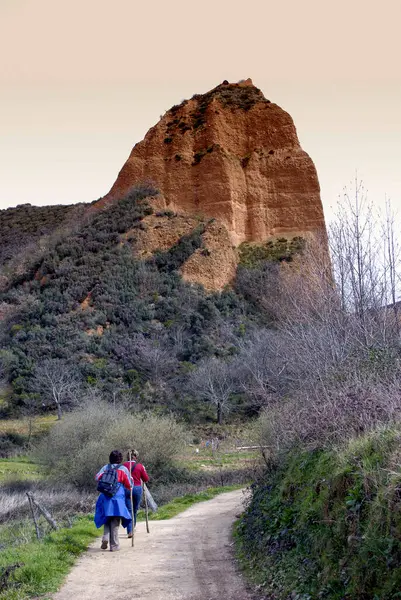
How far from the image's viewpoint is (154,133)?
63.9 meters

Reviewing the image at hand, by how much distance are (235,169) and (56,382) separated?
27987 mm

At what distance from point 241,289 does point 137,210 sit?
11804 millimetres

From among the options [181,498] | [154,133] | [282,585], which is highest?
[154,133]

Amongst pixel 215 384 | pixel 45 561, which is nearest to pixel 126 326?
pixel 215 384

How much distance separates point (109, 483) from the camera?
9820 mm

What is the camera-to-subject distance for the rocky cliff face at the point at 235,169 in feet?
193

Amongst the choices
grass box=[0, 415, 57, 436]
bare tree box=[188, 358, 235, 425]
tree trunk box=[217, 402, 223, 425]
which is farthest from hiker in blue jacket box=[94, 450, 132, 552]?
tree trunk box=[217, 402, 223, 425]

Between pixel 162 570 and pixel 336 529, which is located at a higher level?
pixel 336 529

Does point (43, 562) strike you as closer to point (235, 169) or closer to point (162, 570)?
point (162, 570)

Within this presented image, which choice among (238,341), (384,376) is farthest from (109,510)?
(238,341)

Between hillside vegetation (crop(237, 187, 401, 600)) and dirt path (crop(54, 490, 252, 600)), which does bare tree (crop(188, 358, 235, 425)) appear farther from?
dirt path (crop(54, 490, 252, 600))

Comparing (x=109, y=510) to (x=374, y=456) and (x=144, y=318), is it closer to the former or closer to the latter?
(x=374, y=456)

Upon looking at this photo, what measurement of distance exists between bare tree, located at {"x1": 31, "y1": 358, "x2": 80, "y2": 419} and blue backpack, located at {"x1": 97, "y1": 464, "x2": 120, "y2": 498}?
29862mm

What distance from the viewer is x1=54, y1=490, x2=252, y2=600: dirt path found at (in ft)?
24.2
